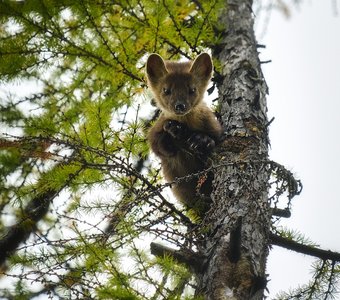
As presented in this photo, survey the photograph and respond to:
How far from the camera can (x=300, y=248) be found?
11.8 ft

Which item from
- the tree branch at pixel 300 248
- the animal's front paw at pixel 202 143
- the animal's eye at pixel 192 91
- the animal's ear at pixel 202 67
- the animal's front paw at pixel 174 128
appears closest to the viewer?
the tree branch at pixel 300 248

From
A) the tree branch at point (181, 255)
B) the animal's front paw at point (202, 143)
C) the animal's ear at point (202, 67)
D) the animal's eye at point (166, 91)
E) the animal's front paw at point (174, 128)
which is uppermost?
the animal's ear at point (202, 67)

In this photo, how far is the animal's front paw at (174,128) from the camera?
4816 millimetres

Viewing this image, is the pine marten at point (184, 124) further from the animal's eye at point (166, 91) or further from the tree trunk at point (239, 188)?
the tree trunk at point (239, 188)

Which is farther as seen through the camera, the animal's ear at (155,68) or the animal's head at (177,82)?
the animal's head at (177,82)

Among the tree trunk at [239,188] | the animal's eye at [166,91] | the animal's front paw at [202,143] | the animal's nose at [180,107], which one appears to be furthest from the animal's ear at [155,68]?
the animal's front paw at [202,143]

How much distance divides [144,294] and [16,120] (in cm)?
274

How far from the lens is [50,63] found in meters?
4.87

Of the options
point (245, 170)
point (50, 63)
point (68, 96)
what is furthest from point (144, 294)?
point (68, 96)

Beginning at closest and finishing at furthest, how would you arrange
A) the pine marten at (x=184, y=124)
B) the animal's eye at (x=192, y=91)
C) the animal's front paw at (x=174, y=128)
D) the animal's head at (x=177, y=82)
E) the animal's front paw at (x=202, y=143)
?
the animal's front paw at (x=202, y=143)
the pine marten at (x=184, y=124)
the animal's front paw at (x=174, y=128)
the animal's head at (x=177, y=82)
the animal's eye at (x=192, y=91)

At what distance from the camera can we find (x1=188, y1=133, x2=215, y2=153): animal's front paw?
4.51 meters

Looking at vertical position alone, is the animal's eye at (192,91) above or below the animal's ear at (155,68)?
above

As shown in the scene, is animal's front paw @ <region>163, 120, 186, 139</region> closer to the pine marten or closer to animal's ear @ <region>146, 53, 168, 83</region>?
the pine marten

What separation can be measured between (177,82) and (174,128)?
92cm
